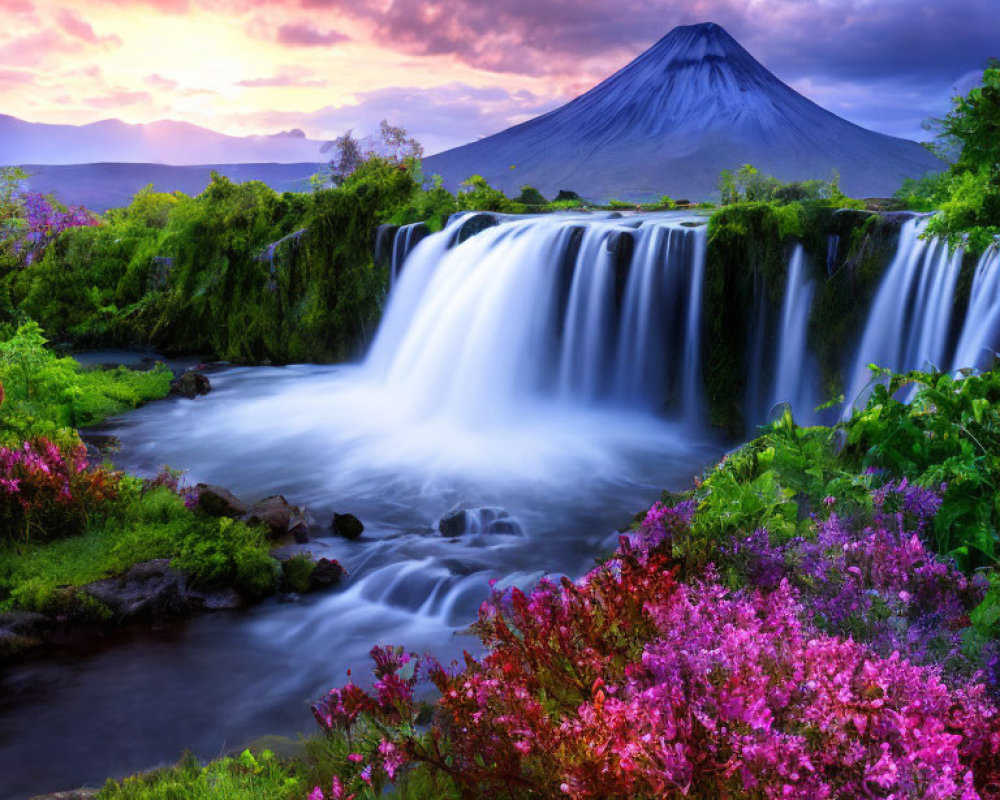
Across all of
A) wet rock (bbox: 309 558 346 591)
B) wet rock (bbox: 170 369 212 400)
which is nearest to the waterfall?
wet rock (bbox: 170 369 212 400)

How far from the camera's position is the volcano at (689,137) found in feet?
272

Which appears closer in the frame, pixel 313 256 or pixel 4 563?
pixel 4 563

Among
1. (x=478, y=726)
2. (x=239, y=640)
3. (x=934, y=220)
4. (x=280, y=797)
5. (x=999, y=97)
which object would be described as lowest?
(x=239, y=640)

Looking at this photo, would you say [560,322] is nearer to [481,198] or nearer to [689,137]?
[481,198]

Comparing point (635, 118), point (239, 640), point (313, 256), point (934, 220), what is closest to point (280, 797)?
point (239, 640)

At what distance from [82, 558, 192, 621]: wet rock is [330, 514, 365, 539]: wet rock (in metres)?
1.55

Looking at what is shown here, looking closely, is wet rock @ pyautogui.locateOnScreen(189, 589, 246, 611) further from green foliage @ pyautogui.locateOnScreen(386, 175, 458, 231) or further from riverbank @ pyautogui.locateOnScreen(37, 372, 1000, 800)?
green foliage @ pyautogui.locateOnScreen(386, 175, 458, 231)

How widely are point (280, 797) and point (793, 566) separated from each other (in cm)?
237

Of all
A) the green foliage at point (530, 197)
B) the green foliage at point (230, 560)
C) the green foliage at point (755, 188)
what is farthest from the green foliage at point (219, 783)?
the green foliage at point (530, 197)

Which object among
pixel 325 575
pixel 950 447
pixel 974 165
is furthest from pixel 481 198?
pixel 950 447

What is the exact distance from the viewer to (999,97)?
5309 mm

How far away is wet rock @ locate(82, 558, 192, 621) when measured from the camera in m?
5.15

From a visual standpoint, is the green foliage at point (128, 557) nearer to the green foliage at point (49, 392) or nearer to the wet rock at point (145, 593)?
the wet rock at point (145, 593)

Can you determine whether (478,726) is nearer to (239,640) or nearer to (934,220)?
(239,640)
